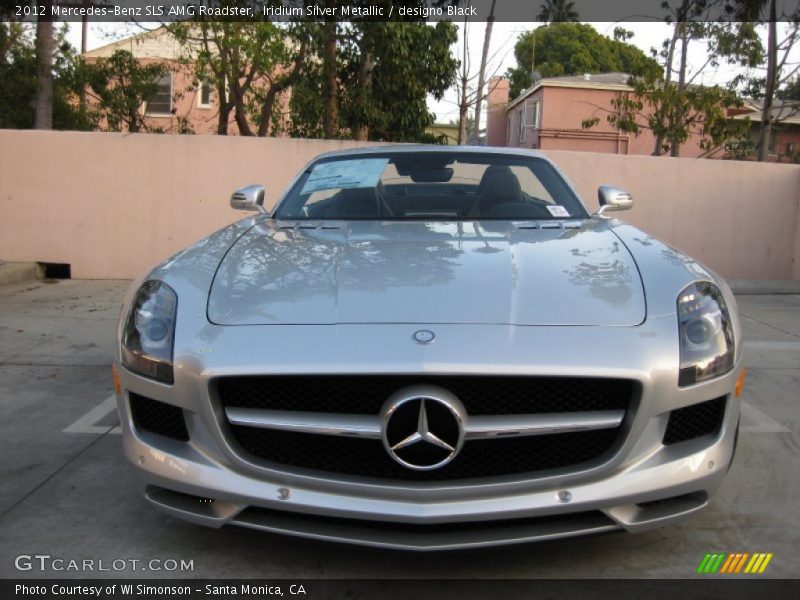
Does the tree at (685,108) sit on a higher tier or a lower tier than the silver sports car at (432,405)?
higher

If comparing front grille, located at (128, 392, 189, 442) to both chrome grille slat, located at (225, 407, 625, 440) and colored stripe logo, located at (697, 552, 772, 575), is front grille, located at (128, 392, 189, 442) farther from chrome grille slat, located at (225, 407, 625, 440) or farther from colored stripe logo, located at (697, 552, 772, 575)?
colored stripe logo, located at (697, 552, 772, 575)

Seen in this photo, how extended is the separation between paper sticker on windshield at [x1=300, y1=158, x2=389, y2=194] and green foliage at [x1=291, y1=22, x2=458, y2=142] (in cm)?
858

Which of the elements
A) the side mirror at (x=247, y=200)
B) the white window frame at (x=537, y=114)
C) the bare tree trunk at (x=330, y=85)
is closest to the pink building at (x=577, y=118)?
the white window frame at (x=537, y=114)

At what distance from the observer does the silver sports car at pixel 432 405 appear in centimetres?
223

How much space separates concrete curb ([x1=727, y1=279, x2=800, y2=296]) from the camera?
29.3 feet

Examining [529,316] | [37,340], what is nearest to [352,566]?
[529,316]

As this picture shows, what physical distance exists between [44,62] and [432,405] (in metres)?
10.6

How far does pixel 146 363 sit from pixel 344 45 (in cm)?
1115

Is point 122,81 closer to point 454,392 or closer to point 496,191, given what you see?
point 496,191

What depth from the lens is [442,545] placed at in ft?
7.25

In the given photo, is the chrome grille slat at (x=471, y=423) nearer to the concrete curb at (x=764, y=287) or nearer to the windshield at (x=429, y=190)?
the windshield at (x=429, y=190)

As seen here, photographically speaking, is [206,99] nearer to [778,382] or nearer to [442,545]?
[778,382]

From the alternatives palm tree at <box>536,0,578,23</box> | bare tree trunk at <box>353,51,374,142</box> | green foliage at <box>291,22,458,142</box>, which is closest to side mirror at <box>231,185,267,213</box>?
green foliage at <box>291,22,458,142</box>

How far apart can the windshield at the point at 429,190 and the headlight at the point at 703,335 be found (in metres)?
1.22
